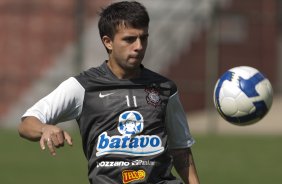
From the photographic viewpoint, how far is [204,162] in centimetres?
1288

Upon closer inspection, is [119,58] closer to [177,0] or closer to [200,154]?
[200,154]

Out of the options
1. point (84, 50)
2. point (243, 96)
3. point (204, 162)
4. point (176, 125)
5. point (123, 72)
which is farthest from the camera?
point (84, 50)

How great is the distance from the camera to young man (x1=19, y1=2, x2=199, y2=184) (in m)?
5.36

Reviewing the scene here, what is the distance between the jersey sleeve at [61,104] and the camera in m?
5.23

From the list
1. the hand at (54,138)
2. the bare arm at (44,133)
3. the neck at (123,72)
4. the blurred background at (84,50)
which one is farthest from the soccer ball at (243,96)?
the blurred background at (84,50)

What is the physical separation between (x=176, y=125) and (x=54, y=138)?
4.42 feet

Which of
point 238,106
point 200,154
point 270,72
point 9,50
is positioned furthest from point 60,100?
point 270,72

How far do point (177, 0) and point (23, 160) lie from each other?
11.0 meters

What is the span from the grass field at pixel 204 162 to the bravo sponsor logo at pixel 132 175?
17.2 ft

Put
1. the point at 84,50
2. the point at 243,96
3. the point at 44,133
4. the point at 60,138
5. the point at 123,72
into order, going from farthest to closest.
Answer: the point at 84,50 < the point at 243,96 < the point at 123,72 < the point at 44,133 < the point at 60,138

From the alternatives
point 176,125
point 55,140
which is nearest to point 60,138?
point 55,140

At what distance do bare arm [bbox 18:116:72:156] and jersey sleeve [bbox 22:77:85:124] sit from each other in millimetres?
117

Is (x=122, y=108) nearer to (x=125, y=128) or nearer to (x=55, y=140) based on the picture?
(x=125, y=128)

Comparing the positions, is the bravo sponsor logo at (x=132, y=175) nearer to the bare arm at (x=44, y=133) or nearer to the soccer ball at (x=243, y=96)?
the bare arm at (x=44, y=133)
